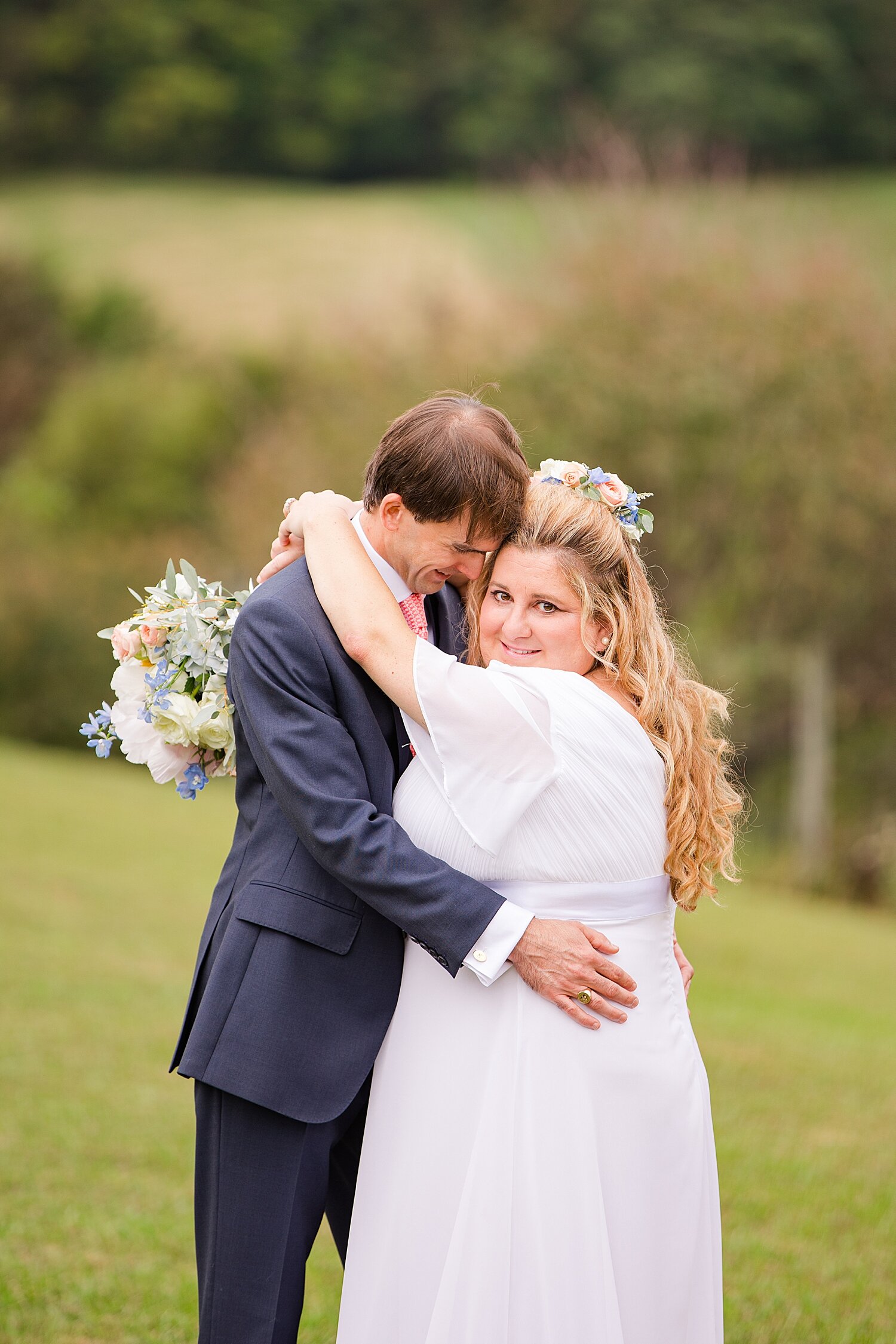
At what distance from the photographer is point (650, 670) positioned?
286 cm

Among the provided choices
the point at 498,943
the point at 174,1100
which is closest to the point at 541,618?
the point at 498,943

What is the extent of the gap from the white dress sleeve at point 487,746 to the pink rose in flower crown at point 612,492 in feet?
1.76

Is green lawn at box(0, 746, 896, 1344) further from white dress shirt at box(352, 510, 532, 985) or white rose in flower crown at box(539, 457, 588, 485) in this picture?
white rose in flower crown at box(539, 457, 588, 485)

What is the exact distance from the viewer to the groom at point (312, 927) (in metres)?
2.64

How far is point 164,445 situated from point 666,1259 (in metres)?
26.7

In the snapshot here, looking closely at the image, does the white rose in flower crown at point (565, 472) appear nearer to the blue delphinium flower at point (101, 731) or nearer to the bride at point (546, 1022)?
the bride at point (546, 1022)

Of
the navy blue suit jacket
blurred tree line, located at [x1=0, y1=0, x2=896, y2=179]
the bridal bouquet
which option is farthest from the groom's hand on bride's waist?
blurred tree line, located at [x1=0, y1=0, x2=896, y2=179]

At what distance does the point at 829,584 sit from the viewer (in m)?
18.1

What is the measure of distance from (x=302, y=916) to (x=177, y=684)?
0.65m

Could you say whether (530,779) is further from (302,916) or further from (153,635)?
(153,635)

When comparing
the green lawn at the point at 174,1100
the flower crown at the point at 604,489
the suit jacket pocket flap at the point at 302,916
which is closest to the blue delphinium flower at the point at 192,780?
the suit jacket pocket flap at the point at 302,916

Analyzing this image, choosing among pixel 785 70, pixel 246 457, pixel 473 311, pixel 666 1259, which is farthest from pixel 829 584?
pixel 785 70

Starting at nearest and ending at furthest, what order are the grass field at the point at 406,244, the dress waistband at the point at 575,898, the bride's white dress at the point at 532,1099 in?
the bride's white dress at the point at 532,1099 → the dress waistband at the point at 575,898 → the grass field at the point at 406,244

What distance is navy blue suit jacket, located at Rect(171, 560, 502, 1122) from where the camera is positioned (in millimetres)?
2629
